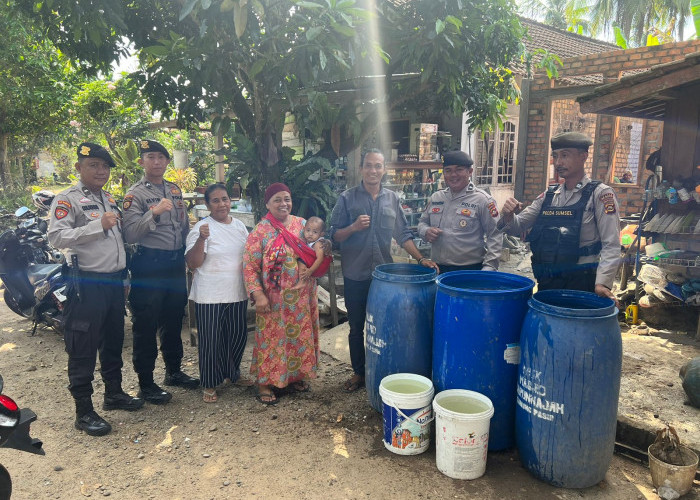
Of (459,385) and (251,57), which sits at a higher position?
(251,57)

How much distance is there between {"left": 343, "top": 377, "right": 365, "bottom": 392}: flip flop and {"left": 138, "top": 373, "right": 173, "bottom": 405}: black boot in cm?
132

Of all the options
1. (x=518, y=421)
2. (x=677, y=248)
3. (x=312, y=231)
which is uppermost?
(x=312, y=231)

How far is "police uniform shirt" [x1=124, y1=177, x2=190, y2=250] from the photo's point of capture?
11.1 ft

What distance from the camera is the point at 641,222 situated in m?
5.25

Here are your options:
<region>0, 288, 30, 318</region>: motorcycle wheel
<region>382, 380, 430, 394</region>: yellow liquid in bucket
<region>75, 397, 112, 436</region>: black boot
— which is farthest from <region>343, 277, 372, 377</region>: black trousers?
<region>0, 288, 30, 318</region>: motorcycle wheel

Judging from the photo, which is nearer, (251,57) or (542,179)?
(251,57)

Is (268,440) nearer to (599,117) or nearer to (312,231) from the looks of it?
Result: (312,231)

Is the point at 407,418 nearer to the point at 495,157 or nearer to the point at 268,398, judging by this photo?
the point at 268,398

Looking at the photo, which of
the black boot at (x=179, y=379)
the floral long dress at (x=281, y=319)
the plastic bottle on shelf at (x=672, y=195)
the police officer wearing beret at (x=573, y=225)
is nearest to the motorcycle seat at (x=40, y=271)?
the black boot at (x=179, y=379)

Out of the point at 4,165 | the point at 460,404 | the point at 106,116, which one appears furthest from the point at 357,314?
the point at 4,165

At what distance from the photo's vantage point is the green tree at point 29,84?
398 inches

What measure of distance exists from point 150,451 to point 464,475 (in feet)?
6.19

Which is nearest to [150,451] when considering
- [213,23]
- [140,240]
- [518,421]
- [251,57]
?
[140,240]

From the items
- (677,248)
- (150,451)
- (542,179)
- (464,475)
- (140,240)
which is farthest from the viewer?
(542,179)
